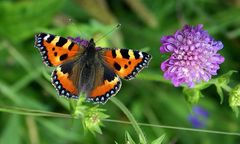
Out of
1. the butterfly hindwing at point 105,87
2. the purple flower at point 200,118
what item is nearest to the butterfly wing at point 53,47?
the butterfly hindwing at point 105,87

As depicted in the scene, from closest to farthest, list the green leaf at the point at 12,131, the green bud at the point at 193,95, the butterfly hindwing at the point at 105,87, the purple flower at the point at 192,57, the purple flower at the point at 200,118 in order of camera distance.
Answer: the butterfly hindwing at the point at 105,87
the purple flower at the point at 192,57
the green bud at the point at 193,95
the green leaf at the point at 12,131
the purple flower at the point at 200,118

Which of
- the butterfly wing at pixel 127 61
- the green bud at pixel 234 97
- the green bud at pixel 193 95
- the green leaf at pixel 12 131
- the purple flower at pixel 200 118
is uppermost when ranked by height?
the green leaf at pixel 12 131

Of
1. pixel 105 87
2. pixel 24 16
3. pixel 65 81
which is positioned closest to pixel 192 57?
pixel 105 87

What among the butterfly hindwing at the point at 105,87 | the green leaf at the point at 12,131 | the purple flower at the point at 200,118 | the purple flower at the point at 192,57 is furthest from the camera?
the purple flower at the point at 200,118

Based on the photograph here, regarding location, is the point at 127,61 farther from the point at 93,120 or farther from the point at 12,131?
the point at 12,131

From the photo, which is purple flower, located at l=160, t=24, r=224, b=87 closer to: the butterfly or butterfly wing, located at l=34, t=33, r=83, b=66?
the butterfly

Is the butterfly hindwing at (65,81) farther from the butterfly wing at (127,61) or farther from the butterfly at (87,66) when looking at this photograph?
the butterfly wing at (127,61)

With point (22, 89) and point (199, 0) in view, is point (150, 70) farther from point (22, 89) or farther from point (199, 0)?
point (22, 89)

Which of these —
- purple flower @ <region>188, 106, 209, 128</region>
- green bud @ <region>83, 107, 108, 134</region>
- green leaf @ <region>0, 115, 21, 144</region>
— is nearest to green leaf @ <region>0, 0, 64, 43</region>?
green leaf @ <region>0, 115, 21, 144</region>
